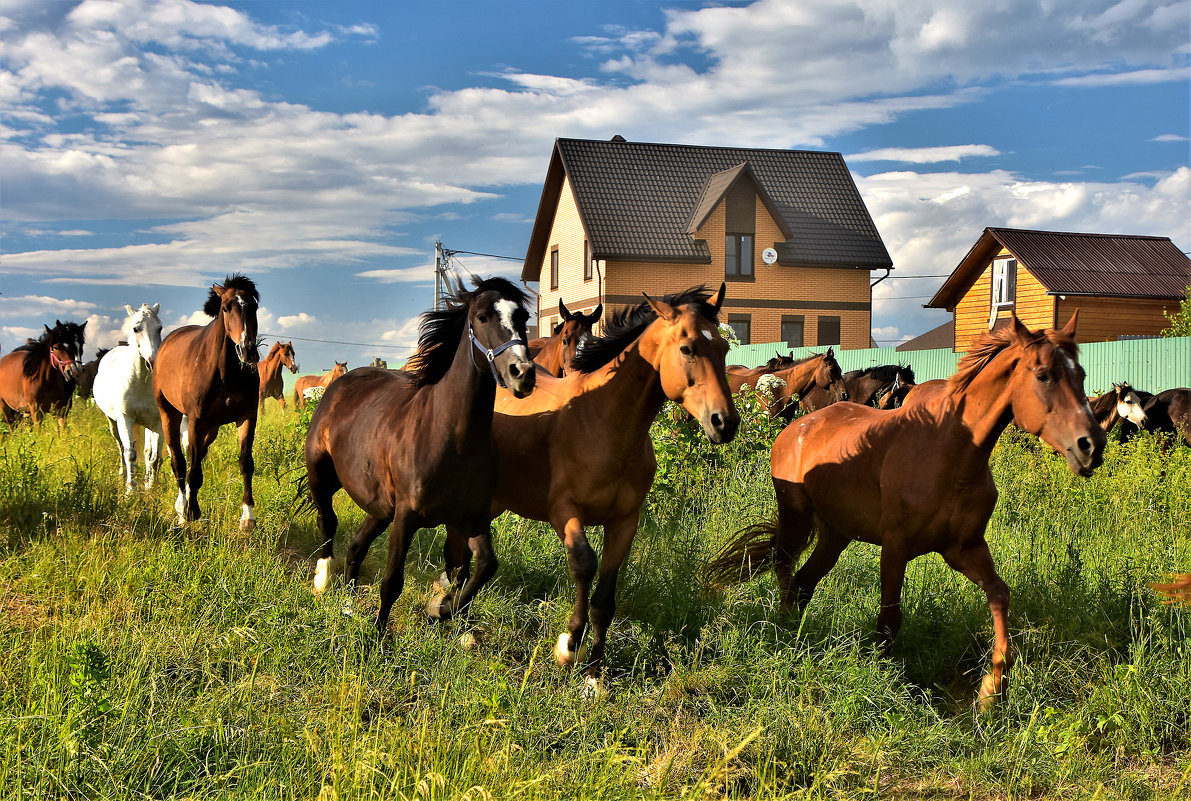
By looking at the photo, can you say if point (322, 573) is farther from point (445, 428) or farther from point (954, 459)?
point (954, 459)

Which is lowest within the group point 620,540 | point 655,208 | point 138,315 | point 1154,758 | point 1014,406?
point 1154,758

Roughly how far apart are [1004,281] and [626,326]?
28471 mm

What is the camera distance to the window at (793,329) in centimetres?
3581

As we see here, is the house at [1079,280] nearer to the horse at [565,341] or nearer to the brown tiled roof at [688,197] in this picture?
the brown tiled roof at [688,197]

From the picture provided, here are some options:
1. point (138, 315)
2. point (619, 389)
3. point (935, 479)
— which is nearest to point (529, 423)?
point (619, 389)

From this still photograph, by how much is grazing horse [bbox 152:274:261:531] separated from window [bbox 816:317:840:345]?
1166 inches

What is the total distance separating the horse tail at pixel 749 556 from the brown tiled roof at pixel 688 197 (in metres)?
27.5

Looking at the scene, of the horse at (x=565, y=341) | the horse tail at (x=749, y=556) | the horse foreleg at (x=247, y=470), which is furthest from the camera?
the horse at (x=565, y=341)

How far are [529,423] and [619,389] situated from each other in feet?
2.19

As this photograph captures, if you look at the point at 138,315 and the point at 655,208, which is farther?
the point at 655,208

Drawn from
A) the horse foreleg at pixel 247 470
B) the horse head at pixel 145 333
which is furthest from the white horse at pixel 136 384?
the horse foreleg at pixel 247 470

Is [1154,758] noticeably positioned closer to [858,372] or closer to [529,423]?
[529,423]

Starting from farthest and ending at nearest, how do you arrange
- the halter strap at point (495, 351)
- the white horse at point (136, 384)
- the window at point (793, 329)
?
the window at point (793, 329) < the white horse at point (136, 384) < the halter strap at point (495, 351)

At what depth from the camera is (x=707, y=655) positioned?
5625 mm
